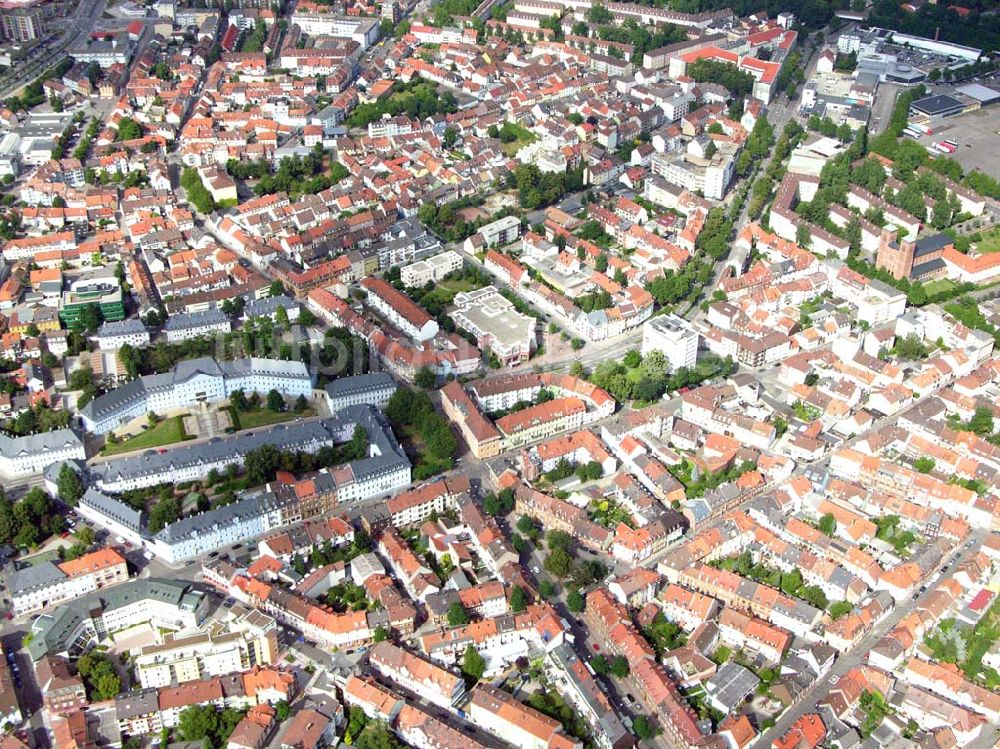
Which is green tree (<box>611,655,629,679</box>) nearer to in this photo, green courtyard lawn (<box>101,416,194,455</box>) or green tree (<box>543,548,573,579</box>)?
green tree (<box>543,548,573,579</box>)

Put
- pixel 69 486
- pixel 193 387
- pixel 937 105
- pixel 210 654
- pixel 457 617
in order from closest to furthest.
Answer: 1. pixel 210 654
2. pixel 457 617
3. pixel 69 486
4. pixel 193 387
5. pixel 937 105

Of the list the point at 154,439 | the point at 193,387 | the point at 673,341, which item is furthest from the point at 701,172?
the point at 154,439

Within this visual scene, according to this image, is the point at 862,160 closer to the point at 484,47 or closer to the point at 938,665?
the point at 484,47

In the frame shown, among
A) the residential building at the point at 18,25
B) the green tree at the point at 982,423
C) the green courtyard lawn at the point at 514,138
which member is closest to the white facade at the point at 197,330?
the green courtyard lawn at the point at 514,138

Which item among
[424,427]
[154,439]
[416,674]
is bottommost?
[154,439]

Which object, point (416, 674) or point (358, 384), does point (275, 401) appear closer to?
point (358, 384)

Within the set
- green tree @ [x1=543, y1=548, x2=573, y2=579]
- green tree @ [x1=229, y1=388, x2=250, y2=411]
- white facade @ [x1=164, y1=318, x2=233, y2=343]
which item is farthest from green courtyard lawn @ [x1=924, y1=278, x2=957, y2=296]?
white facade @ [x1=164, y1=318, x2=233, y2=343]
